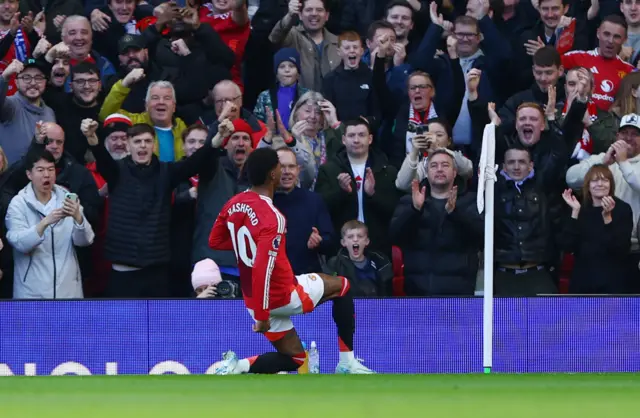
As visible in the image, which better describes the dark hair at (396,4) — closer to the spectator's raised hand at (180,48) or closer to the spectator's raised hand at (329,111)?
the spectator's raised hand at (329,111)

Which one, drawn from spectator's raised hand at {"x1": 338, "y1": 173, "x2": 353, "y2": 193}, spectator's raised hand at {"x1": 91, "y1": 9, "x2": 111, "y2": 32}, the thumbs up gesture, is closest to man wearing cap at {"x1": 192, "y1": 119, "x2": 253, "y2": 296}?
the thumbs up gesture

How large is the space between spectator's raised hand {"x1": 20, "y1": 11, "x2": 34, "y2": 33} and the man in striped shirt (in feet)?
17.2

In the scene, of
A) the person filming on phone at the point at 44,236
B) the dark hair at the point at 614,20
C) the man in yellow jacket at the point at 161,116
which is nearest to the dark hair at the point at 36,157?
the person filming on phone at the point at 44,236

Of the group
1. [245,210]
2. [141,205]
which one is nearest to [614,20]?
[141,205]

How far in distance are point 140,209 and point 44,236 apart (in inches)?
36.5

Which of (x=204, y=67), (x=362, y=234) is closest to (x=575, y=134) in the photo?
(x=362, y=234)

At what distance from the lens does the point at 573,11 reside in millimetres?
16672

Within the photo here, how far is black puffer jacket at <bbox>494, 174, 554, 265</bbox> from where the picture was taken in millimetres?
13641

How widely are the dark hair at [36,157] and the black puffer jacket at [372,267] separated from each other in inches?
110

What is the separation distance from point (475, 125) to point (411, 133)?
2.53 ft

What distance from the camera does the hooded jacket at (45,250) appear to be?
1334 cm

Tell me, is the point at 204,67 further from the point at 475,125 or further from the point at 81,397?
the point at 81,397

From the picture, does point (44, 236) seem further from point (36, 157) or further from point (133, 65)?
point (133, 65)

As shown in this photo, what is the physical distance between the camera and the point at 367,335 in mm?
13250
